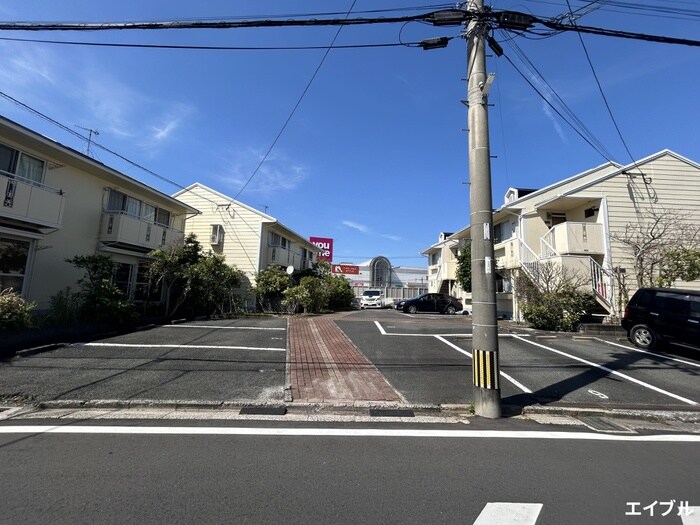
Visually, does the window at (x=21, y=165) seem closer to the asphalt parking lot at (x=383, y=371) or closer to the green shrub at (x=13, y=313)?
the green shrub at (x=13, y=313)

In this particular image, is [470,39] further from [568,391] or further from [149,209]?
[149,209]

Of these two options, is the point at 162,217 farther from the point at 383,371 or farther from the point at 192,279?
the point at 383,371

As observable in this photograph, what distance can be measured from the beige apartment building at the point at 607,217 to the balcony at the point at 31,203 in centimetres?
1806

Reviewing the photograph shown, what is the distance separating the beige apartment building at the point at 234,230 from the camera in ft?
73.7

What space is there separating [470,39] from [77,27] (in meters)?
6.56

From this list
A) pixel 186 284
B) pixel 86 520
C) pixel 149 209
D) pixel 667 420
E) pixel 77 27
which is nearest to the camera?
pixel 86 520

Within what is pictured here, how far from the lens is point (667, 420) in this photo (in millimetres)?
5352

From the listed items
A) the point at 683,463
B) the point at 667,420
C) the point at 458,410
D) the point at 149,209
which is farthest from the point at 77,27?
the point at 149,209

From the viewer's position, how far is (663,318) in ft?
32.2

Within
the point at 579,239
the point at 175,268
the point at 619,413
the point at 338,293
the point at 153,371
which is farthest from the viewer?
the point at 338,293

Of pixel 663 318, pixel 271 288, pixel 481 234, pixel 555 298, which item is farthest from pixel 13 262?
pixel 663 318

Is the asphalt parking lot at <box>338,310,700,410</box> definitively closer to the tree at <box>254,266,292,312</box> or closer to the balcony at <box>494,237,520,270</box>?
the balcony at <box>494,237,520,270</box>

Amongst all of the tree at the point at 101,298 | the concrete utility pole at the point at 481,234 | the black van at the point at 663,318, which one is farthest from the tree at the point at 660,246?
the tree at the point at 101,298

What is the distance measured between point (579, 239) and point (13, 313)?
64.8ft
